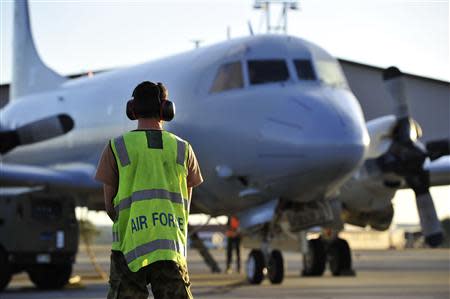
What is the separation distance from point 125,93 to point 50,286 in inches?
148

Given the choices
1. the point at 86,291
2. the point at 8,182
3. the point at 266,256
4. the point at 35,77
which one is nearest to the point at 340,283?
the point at 266,256

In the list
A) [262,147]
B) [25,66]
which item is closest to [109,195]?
[262,147]

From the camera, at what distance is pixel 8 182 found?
1850cm

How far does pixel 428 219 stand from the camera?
19.9 m

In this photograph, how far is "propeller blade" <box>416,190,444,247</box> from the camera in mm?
19394

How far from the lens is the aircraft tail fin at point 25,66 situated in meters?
25.0

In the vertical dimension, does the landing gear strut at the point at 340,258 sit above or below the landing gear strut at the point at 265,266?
above

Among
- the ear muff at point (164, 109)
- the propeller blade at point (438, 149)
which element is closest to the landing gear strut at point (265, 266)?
the propeller blade at point (438, 149)

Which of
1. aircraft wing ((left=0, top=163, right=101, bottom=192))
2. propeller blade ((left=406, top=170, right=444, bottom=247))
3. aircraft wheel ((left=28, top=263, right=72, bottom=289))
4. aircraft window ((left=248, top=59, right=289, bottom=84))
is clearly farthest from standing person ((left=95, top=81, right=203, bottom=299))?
propeller blade ((left=406, top=170, right=444, bottom=247))

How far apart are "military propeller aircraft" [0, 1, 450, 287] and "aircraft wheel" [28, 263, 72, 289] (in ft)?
0.08

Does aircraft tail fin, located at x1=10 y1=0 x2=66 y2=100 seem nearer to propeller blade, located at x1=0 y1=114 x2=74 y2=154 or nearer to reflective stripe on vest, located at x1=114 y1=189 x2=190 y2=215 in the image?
propeller blade, located at x1=0 y1=114 x2=74 y2=154

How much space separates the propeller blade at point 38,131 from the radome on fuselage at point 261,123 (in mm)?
958

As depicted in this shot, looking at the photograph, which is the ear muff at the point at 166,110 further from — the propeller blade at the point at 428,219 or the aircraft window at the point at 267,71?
the propeller blade at the point at 428,219

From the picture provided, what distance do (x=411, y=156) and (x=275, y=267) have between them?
4.35 m
